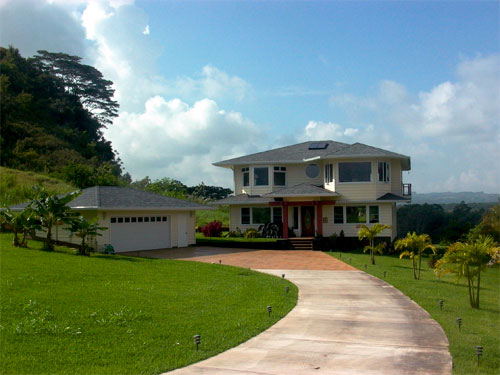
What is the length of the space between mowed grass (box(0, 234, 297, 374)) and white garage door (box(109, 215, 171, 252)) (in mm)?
7754

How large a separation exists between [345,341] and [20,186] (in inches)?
1165

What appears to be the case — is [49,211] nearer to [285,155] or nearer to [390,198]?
[285,155]

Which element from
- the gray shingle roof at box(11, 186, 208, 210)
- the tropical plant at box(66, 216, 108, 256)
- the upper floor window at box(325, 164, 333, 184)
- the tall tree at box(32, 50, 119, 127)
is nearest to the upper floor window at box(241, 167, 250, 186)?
the upper floor window at box(325, 164, 333, 184)

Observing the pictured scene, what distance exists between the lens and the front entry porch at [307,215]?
29.6m

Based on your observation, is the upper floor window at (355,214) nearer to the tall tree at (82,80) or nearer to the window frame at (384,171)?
the window frame at (384,171)

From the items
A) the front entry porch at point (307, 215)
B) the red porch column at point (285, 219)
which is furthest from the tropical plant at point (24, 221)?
the front entry porch at point (307, 215)

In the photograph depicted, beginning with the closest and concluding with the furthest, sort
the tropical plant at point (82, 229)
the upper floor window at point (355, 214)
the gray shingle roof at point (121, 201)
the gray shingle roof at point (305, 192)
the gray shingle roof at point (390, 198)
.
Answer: the tropical plant at point (82, 229)
the gray shingle roof at point (121, 201)
the gray shingle roof at point (305, 192)
the gray shingle roof at point (390, 198)
the upper floor window at point (355, 214)

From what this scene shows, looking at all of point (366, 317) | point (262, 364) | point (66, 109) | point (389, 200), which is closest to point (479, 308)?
point (366, 317)

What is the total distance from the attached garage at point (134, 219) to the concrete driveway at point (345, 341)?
13.0 meters

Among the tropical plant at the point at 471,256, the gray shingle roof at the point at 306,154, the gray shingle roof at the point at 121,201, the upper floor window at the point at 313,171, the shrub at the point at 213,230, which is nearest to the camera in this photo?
the tropical plant at the point at 471,256

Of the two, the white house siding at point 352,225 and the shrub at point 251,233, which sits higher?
the white house siding at point 352,225

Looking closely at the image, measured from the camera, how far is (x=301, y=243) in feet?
94.7

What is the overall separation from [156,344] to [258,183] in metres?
25.6

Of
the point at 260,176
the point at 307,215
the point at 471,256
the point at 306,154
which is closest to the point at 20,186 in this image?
the point at 260,176
